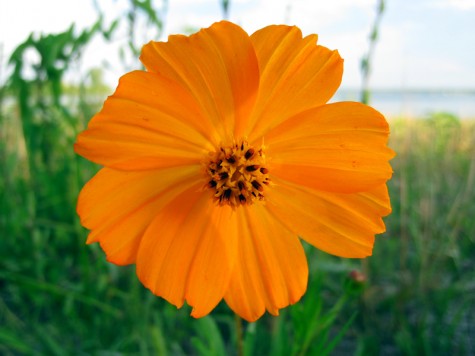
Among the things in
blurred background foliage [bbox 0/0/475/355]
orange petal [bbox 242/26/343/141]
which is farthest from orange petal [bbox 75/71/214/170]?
blurred background foliage [bbox 0/0/475/355]

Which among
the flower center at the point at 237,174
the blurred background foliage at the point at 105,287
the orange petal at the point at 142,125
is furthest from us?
the blurred background foliage at the point at 105,287

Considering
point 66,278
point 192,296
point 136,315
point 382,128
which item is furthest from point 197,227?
point 66,278

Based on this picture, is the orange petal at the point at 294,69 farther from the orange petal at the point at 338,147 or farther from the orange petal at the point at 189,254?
the orange petal at the point at 189,254

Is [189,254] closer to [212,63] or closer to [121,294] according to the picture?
[212,63]

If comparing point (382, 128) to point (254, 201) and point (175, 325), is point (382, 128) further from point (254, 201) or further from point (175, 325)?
point (175, 325)

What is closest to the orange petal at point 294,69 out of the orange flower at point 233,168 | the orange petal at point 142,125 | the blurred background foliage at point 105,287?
the orange flower at point 233,168

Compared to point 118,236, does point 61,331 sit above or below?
below
